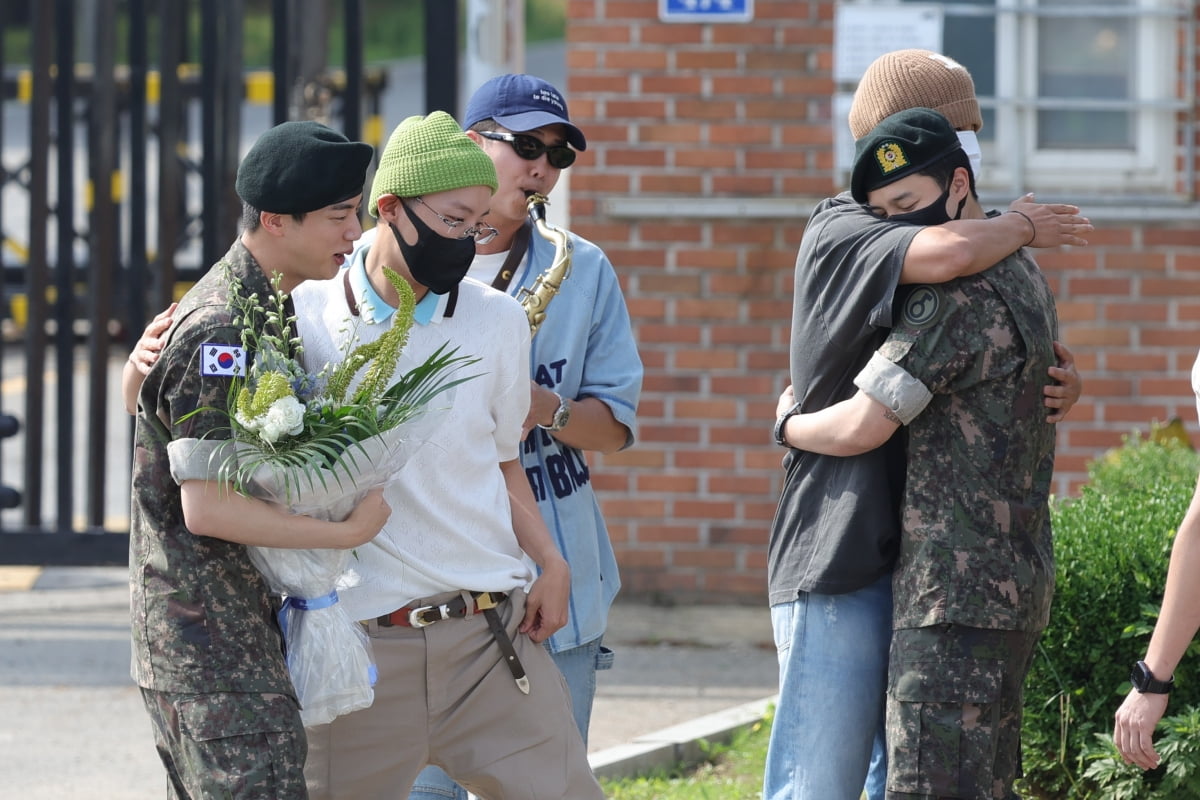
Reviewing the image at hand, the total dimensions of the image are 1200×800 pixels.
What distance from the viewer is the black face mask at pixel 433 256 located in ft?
9.88

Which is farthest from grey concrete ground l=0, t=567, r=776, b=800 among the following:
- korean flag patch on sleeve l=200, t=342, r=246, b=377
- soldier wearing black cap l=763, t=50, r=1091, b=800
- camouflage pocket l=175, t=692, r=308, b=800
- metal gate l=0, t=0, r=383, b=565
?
korean flag patch on sleeve l=200, t=342, r=246, b=377

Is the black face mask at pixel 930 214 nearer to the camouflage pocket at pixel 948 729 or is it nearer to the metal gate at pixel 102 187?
the camouflage pocket at pixel 948 729

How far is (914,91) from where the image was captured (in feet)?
10.6

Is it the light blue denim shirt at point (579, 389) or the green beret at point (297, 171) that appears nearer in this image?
the green beret at point (297, 171)

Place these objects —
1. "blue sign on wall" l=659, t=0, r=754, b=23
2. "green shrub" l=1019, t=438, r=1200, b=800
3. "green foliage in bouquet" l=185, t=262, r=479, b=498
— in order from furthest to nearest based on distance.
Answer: "blue sign on wall" l=659, t=0, r=754, b=23
"green shrub" l=1019, t=438, r=1200, b=800
"green foliage in bouquet" l=185, t=262, r=479, b=498

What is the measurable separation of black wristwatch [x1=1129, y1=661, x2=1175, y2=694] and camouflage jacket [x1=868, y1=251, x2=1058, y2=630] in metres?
0.21

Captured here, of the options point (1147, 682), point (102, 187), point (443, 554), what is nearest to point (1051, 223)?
point (1147, 682)

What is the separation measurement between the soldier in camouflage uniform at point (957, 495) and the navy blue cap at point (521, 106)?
757 mm

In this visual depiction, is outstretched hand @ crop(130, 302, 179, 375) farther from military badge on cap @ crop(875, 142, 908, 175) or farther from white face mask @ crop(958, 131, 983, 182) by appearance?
white face mask @ crop(958, 131, 983, 182)

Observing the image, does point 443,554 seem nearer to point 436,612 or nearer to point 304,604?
point 436,612

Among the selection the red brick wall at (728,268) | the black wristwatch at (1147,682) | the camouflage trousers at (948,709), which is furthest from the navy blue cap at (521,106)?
the red brick wall at (728,268)

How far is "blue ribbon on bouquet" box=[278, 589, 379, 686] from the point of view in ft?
9.48

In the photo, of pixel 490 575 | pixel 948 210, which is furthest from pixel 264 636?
pixel 948 210

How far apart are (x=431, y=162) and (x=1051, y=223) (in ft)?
3.74
